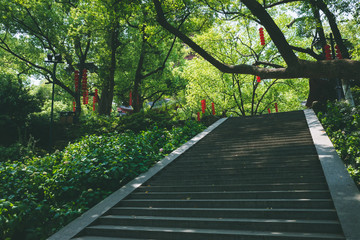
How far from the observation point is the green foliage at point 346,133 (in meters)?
6.09

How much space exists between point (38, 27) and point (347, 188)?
20359 millimetres

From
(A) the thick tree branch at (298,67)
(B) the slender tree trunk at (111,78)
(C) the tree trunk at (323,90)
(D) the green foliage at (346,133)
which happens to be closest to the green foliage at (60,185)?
(A) the thick tree branch at (298,67)

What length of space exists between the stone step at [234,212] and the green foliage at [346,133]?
1.70m

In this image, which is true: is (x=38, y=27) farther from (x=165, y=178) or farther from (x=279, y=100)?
(x=279, y=100)

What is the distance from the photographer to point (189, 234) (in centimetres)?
436

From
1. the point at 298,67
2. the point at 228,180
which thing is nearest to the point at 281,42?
the point at 298,67

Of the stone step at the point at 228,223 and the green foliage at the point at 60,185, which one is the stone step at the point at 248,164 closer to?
the green foliage at the point at 60,185

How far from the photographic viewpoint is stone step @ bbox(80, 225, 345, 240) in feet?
12.5

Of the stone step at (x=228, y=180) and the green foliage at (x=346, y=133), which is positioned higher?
the green foliage at (x=346, y=133)

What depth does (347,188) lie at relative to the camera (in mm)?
4836

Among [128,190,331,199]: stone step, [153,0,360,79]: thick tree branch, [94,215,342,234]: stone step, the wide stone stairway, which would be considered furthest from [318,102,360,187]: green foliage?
[153,0,360,79]: thick tree branch

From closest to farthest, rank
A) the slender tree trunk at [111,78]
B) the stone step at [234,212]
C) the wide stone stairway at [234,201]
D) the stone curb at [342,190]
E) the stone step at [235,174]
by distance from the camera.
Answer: the stone curb at [342,190]
the wide stone stairway at [234,201]
the stone step at [234,212]
the stone step at [235,174]
the slender tree trunk at [111,78]

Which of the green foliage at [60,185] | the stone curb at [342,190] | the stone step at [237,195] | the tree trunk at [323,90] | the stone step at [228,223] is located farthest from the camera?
the tree trunk at [323,90]

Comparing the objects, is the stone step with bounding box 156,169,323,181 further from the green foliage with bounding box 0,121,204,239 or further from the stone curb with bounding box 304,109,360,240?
the green foliage with bounding box 0,121,204,239
